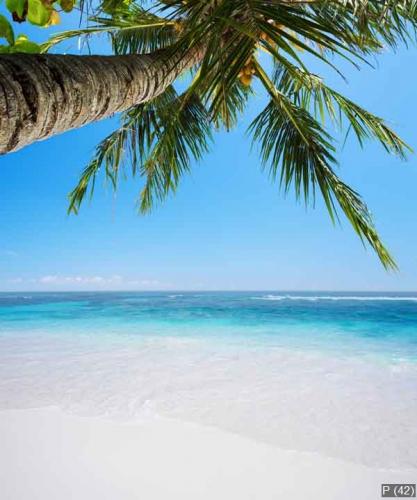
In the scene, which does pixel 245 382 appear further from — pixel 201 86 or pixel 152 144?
pixel 201 86

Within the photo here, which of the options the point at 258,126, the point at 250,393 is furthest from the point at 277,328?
the point at 258,126

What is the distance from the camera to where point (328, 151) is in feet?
10.2

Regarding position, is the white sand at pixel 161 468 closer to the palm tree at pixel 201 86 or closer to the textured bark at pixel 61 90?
the palm tree at pixel 201 86

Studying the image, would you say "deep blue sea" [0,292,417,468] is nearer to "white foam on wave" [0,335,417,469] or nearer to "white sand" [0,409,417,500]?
"white foam on wave" [0,335,417,469]

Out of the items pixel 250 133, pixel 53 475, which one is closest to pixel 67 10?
pixel 250 133

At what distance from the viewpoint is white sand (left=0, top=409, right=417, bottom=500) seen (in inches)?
110

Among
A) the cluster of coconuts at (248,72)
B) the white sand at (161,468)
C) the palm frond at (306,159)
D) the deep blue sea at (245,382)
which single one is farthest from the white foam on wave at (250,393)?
the cluster of coconuts at (248,72)

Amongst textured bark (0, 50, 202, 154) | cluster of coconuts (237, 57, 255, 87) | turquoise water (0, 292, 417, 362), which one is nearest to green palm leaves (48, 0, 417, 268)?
cluster of coconuts (237, 57, 255, 87)

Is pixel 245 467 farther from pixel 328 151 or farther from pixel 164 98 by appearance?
pixel 164 98

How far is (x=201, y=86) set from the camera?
219cm

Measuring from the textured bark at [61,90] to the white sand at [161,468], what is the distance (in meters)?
2.55

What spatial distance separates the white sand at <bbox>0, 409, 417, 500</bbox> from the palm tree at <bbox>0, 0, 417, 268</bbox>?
1.65 m

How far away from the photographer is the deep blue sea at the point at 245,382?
4.03 metres

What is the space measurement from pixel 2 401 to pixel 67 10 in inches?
182
